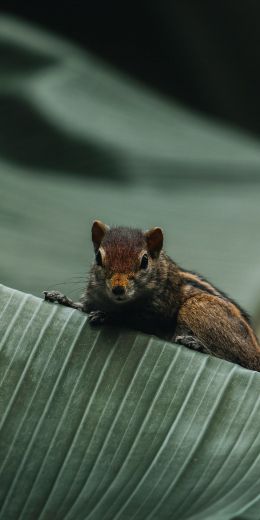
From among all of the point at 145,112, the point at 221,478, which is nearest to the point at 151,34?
the point at 145,112

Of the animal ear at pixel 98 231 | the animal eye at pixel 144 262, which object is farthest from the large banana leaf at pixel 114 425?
the animal ear at pixel 98 231

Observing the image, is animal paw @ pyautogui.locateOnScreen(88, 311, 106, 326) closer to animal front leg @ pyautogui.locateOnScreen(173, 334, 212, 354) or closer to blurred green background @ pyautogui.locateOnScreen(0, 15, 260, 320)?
animal front leg @ pyautogui.locateOnScreen(173, 334, 212, 354)

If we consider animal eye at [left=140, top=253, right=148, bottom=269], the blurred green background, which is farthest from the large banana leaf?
the blurred green background

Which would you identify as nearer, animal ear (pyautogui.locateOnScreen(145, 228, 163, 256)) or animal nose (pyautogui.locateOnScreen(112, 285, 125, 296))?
animal nose (pyautogui.locateOnScreen(112, 285, 125, 296))

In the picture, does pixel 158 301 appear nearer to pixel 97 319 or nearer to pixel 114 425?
pixel 97 319

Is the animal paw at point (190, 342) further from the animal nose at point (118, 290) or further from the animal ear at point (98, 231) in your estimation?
the animal ear at point (98, 231)

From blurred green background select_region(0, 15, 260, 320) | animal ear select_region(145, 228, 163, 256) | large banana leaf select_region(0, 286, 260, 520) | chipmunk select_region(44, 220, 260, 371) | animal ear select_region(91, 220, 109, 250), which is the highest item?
blurred green background select_region(0, 15, 260, 320)
